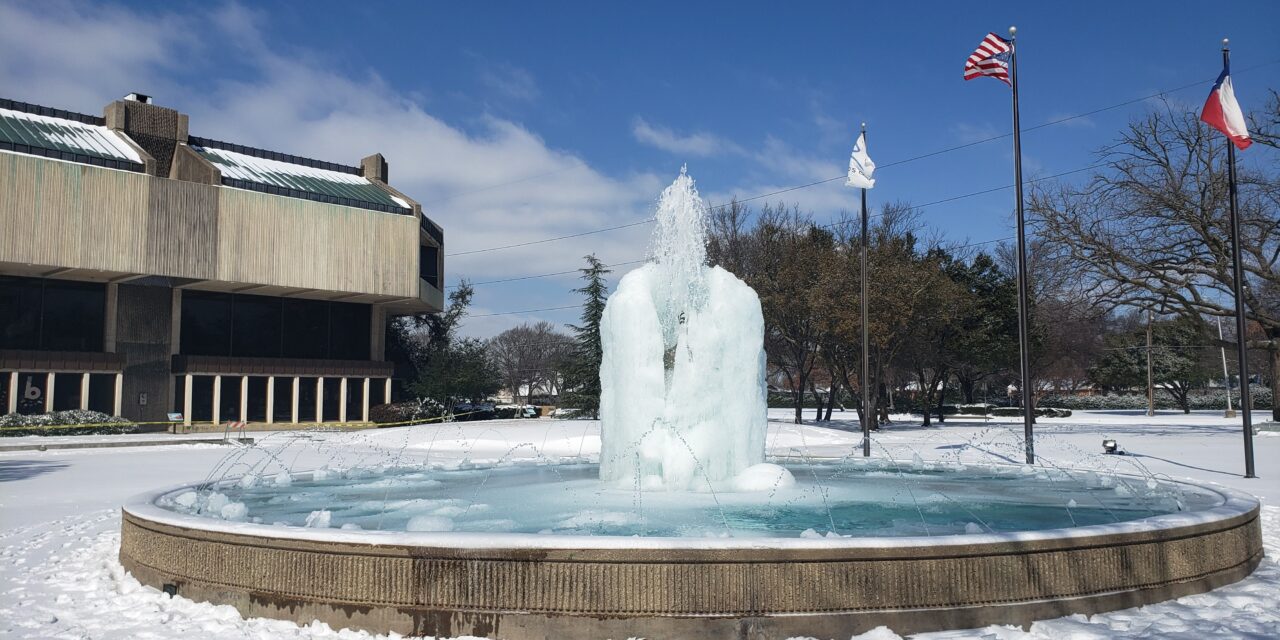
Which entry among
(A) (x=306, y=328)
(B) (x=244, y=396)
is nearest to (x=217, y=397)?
(B) (x=244, y=396)

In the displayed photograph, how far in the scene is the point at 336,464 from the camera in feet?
83.0

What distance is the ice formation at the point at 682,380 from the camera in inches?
551

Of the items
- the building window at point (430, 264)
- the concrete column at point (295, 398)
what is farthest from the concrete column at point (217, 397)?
the building window at point (430, 264)

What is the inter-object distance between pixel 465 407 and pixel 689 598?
56853mm

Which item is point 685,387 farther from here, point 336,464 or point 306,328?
point 306,328

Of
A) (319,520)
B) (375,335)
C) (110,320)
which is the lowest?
(319,520)

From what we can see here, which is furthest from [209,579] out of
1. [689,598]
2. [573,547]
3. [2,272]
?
[2,272]

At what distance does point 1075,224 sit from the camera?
1465 inches

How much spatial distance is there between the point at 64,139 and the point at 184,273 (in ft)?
29.4

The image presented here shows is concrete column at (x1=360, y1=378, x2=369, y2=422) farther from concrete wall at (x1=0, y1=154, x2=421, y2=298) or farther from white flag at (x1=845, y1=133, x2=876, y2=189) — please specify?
white flag at (x1=845, y1=133, x2=876, y2=189)

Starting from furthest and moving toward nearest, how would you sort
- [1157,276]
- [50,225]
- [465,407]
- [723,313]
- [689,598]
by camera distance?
[465,407]
[50,225]
[1157,276]
[723,313]
[689,598]

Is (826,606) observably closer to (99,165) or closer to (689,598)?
(689,598)

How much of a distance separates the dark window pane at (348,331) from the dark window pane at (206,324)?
5.95 m

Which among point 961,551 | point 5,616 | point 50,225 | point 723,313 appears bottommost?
point 5,616
